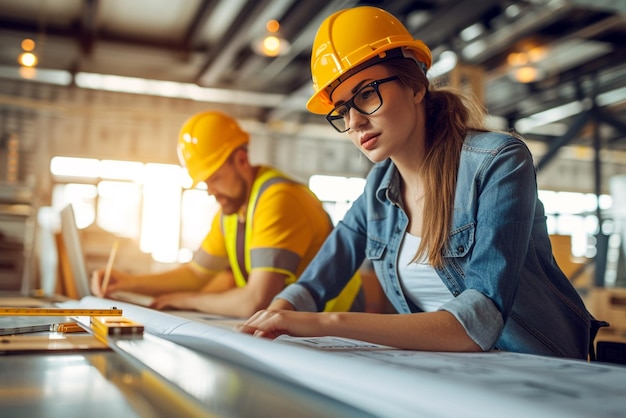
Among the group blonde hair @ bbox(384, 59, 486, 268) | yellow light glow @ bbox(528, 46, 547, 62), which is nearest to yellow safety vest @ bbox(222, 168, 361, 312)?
blonde hair @ bbox(384, 59, 486, 268)

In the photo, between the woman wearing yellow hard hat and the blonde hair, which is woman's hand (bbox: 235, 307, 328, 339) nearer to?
the woman wearing yellow hard hat

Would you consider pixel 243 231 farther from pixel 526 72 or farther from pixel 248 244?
pixel 526 72

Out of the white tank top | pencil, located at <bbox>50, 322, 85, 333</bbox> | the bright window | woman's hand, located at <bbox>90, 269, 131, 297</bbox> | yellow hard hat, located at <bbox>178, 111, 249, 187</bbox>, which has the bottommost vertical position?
pencil, located at <bbox>50, 322, 85, 333</bbox>

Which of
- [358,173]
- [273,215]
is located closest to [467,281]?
[273,215]

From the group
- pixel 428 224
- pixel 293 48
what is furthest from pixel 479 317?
pixel 293 48

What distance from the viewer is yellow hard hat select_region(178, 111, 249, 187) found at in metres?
2.58

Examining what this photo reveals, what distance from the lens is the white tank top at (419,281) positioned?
1478 millimetres

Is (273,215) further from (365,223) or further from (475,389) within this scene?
(475,389)

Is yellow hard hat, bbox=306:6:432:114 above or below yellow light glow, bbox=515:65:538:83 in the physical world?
below

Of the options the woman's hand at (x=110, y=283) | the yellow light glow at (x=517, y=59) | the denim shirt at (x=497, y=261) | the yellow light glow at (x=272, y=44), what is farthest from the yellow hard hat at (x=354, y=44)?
the yellow light glow at (x=517, y=59)

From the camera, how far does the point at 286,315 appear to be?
117 centimetres

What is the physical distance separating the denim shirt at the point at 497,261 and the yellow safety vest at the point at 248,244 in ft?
1.94

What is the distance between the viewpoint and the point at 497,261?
1182 mm

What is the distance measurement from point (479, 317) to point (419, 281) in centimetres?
40
